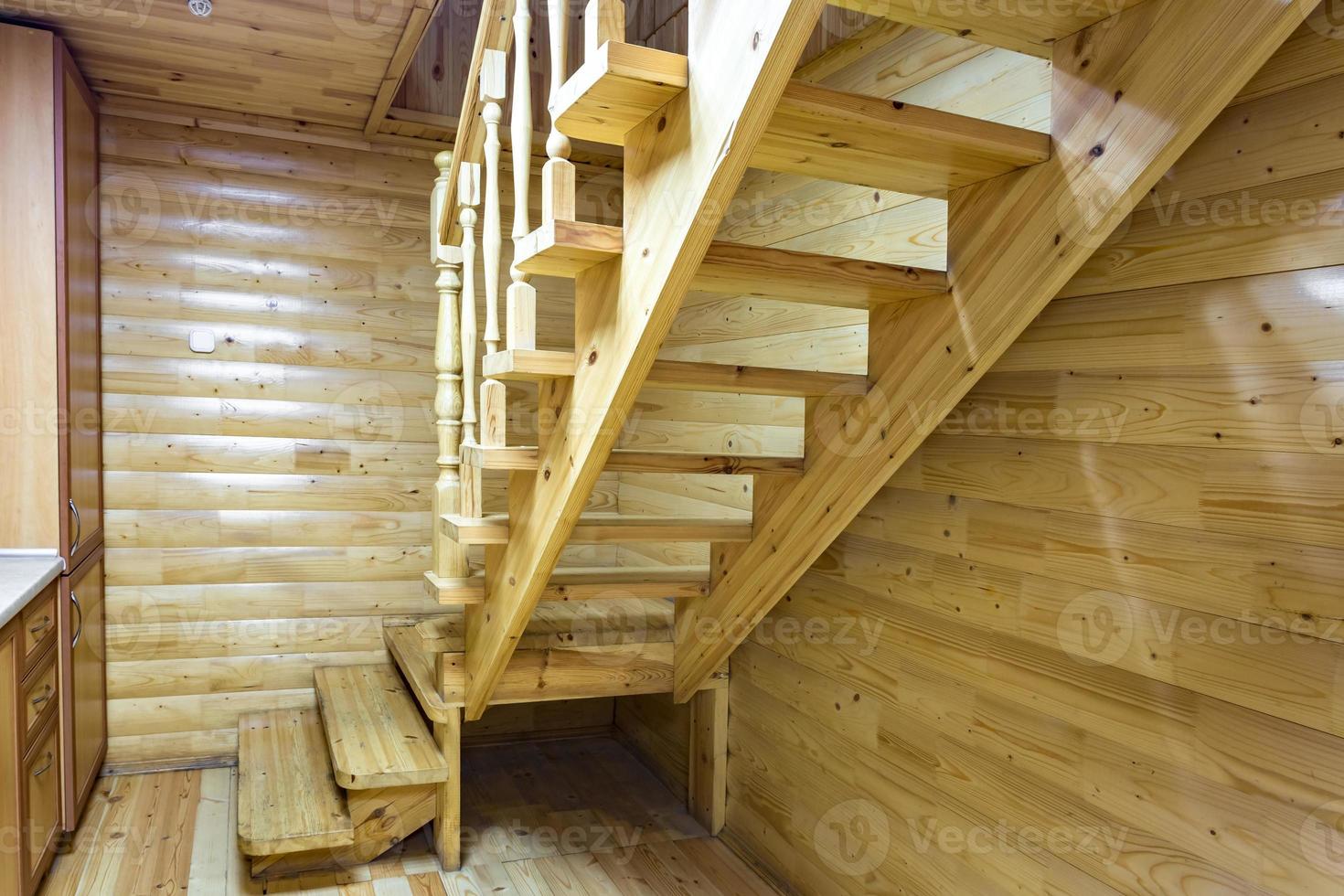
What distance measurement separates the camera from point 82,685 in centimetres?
292

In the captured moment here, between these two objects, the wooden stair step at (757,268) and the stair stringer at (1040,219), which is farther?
the wooden stair step at (757,268)

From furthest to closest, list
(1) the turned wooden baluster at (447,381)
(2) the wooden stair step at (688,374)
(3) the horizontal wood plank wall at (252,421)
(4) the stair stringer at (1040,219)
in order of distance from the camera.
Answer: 1. (3) the horizontal wood plank wall at (252,421)
2. (1) the turned wooden baluster at (447,381)
3. (2) the wooden stair step at (688,374)
4. (4) the stair stringer at (1040,219)

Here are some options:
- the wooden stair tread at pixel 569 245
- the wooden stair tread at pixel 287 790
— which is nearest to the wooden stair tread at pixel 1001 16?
the wooden stair tread at pixel 569 245

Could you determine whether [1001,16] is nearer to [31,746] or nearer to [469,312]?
[469,312]

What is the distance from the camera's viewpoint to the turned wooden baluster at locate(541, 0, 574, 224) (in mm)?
1564

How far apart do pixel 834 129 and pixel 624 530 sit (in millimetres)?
1089

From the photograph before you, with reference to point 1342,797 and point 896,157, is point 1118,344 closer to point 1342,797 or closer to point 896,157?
point 896,157

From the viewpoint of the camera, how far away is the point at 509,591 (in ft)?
7.46

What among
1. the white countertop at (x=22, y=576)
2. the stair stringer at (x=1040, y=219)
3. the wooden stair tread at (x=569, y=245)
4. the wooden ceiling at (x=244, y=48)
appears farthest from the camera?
the wooden ceiling at (x=244, y=48)

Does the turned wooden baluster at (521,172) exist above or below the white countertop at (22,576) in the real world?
above

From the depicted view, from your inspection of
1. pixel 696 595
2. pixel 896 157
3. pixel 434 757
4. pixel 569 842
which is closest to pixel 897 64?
pixel 896 157

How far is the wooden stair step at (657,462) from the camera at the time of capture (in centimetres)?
192

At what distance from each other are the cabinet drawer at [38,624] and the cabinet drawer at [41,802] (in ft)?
0.75

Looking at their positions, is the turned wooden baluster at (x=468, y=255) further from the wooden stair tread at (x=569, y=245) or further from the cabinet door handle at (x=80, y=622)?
the cabinet door handle at (x=80, y=622)
